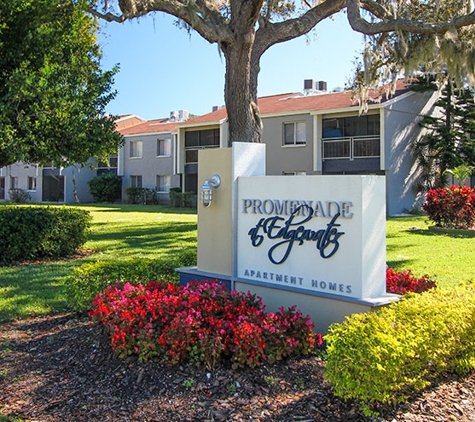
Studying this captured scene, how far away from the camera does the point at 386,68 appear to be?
16.9 m

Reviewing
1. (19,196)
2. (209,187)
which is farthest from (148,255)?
(19,196)

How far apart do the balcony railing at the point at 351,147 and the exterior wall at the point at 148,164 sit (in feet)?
39.6

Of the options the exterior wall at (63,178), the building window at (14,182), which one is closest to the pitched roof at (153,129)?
the exterior wall at (63,178)

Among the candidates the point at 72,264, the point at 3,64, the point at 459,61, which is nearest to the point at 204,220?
the point at 72,264

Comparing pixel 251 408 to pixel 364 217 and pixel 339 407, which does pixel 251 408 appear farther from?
pixel 364 217

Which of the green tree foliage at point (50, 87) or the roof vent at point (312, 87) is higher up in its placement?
the roof vent at point (312, 87)

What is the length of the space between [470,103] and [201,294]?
25391 millimetres

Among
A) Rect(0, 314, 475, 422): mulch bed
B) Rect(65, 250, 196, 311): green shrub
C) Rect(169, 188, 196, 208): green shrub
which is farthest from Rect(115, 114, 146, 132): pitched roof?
Rect(0, 314, 475, 422): mulch bed

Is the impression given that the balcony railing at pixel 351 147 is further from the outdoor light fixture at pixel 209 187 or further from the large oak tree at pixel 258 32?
the outdoor light fixture at pixel 209 187

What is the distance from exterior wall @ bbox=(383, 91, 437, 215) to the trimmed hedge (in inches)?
683

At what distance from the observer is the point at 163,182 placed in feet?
127

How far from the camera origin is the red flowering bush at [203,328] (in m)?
4.73

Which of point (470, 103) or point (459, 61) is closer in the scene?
point (459, 61)

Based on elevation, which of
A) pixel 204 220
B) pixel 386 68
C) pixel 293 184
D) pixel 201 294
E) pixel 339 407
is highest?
pixel 386 68
